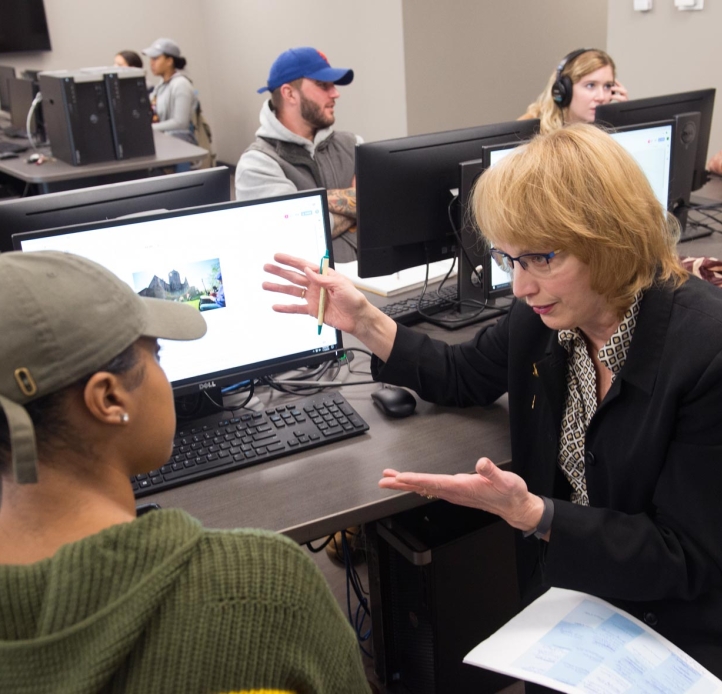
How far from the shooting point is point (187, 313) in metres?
0.89

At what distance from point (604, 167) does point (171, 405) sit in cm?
72

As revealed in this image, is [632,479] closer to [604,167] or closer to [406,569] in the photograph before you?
[604,167]

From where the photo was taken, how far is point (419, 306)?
2.04 m

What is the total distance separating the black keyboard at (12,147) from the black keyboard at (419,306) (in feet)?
11.5

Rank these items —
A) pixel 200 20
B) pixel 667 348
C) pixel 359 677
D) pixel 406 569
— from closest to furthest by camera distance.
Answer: pixel 359 677 < pixel 667 348 < pixel 406 569 < pixel 200 20

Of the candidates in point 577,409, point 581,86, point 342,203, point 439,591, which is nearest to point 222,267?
point 577,409

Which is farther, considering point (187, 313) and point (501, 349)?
point (501, 349)

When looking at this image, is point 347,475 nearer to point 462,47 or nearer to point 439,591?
point 439,591

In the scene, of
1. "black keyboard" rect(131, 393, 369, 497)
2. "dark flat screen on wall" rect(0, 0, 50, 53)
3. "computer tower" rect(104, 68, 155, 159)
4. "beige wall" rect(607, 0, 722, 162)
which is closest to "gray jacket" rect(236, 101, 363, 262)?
"computer tower" rect(104, 68, 155, 159)

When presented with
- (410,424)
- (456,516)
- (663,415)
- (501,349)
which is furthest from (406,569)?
(663,415)

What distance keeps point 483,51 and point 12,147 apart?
9.90ft

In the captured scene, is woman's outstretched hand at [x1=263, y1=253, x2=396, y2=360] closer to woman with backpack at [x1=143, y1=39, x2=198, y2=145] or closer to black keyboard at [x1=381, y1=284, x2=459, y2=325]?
black keyboard at [x1=381, y1=284, x2=459, y2=325]

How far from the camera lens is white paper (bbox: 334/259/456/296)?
2205 mm

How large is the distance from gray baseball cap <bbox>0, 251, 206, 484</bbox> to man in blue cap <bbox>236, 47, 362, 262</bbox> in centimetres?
219
